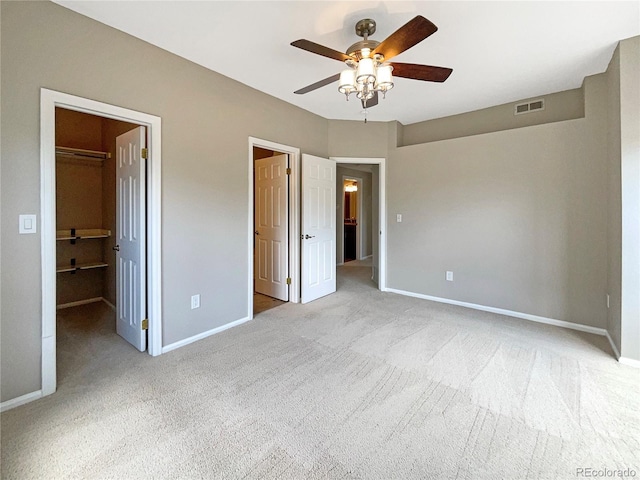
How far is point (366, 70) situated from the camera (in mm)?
1935

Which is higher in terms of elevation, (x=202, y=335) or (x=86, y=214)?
(x=86, y=214)

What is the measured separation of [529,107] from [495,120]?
0.37 meters

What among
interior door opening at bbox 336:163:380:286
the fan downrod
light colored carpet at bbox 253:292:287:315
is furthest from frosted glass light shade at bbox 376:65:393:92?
interior door opening at bbox 336:163:380:286

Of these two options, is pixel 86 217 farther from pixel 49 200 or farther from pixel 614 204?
pixel 614 204

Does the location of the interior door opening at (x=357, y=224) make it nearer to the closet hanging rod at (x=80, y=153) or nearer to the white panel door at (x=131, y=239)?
the closet hanging rod at (x=80, y=153)

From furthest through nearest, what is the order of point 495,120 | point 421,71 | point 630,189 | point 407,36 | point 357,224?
1. point 357,224
2. point 495,120
3. point 630,189
4. point 421,71
5. point 407,36

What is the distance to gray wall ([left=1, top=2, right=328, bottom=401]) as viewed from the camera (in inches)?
73.6

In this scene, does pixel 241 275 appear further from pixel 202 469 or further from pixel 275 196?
pixel 202 469

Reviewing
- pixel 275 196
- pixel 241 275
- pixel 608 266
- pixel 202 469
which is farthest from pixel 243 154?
pixel 608 266

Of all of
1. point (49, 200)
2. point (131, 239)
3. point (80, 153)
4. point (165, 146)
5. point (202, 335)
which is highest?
point (80, 153)

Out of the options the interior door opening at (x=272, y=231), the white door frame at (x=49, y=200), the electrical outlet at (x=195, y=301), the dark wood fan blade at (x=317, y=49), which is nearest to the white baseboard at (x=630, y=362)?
the dark wood fan blade at (x=317, y=49)

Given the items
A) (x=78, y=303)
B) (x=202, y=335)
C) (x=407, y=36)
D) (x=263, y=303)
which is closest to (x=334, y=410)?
(x=202, y=335)

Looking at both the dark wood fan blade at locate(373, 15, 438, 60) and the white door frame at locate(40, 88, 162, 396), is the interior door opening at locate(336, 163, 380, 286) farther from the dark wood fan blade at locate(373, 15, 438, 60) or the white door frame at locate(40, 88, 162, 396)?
the white door frame at locate(40, 88, 162, 396)

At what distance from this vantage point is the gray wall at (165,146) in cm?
187
